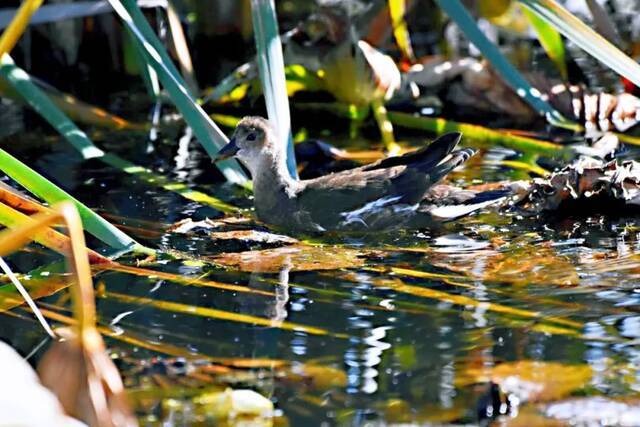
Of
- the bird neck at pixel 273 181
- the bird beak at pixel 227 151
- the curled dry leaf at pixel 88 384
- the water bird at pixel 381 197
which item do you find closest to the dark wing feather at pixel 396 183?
the water bird at pixel 381 197

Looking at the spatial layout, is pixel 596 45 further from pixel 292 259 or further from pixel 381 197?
pixel 292 259

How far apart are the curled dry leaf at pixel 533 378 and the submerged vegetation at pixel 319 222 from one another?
0.04 ft

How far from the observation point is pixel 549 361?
3414mm

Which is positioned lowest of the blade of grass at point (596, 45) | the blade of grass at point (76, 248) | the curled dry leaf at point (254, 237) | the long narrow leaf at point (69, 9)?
the blade of grass at point (76, 248)

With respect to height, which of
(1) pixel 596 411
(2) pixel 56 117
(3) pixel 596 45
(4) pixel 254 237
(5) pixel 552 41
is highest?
(5) pixel 552 41

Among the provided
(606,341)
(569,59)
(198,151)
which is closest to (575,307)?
(606,341)

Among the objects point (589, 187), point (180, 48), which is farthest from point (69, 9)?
point (589, 187)

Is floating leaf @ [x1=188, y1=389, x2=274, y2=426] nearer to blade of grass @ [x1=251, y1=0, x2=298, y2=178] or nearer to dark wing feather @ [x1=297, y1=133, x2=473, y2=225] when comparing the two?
dark wing feather @ [x1=297, y1=133, x2=473, y2=225]

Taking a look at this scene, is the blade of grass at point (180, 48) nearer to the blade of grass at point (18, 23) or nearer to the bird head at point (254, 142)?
the bird head at point (254, 142)

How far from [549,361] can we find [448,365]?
278 mm

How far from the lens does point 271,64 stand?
17.3 feet

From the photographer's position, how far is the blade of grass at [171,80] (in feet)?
16.8

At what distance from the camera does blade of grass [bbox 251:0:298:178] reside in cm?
526

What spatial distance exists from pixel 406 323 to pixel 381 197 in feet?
4.99
